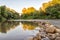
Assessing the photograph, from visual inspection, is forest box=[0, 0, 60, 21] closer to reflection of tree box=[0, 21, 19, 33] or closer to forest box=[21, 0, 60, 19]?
forest box=[21, 0, 60, 19]

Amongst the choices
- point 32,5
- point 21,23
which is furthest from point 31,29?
point 32,5

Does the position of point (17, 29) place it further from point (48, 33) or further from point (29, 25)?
point (48, 33)

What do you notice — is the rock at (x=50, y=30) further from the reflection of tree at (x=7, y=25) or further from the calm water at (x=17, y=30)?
the reflection of tree at (x=7, y=25)

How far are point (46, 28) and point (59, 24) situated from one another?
12.0 inches

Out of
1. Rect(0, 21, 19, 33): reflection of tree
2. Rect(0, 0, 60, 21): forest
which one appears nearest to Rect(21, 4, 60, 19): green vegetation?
Rect(0, 0, 60, 21): forest

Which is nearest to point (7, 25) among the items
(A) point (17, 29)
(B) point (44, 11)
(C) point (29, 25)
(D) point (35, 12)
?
(A) point (17, 29)

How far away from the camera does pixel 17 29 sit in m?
4.33

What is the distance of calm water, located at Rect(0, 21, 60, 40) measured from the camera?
13.8ft

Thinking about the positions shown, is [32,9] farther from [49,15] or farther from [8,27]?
[8,27]

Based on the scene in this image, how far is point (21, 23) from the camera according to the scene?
14.3 ft

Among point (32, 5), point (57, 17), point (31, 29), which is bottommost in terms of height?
point (31, 29)

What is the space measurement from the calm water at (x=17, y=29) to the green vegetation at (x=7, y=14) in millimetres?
117

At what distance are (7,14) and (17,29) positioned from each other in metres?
0.42

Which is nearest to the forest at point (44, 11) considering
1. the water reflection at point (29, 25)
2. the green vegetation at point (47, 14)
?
the green vegetation at point (47, 14)
